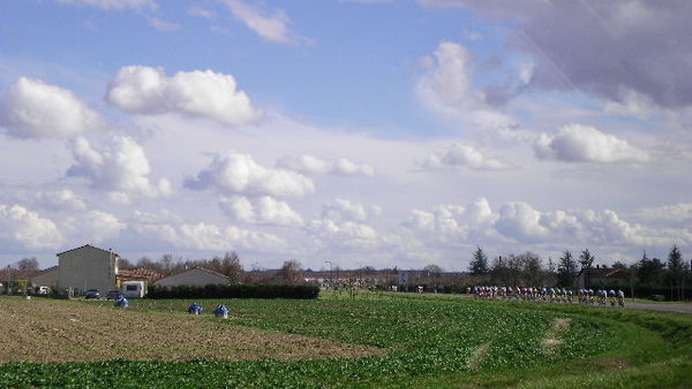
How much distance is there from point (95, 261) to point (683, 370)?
108 metres

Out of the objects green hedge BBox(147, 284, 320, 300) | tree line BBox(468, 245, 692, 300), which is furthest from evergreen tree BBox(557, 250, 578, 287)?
green hedge BBox(147, 284, 320, 300)

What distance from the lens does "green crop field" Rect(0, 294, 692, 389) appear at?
22297 millimetres

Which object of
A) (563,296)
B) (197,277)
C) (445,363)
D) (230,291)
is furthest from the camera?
(197,277)

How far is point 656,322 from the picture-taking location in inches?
1937

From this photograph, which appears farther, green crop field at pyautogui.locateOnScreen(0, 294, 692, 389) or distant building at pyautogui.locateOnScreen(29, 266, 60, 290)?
distant building at pyautogui.locateOnScreen(29, 266, 60, 290)

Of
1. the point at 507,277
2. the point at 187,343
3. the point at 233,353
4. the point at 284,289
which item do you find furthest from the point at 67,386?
the point at 507,277

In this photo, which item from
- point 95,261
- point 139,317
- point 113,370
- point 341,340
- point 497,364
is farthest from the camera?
point 95,261

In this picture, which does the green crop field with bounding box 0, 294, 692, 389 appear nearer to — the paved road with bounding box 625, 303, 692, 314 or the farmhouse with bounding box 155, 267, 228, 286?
the paved road with bounding box 625, 303, 692, 314

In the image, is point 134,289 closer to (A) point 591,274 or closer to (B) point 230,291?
(B) point 230,291

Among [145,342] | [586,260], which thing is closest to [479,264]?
[586,260]

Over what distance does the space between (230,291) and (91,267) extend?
26.5 m

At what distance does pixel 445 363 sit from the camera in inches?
1126

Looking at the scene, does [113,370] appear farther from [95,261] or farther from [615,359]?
[95,261]

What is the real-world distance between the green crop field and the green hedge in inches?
1915
